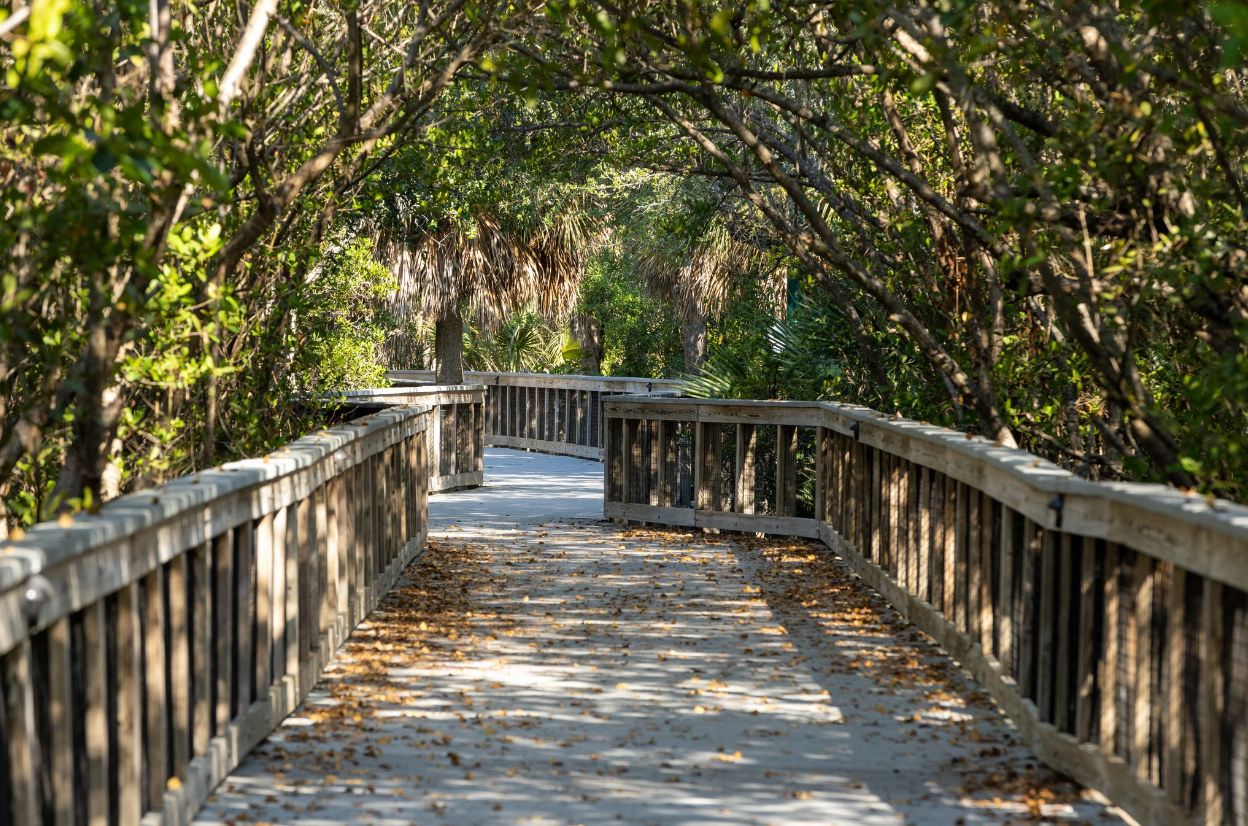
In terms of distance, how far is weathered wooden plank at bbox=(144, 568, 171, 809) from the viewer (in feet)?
12.3

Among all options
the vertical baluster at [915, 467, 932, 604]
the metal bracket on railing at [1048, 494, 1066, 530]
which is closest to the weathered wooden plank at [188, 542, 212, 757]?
the metal bracket on railing at [1048, 494, 1066, 530]

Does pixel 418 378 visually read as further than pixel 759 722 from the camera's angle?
Yes

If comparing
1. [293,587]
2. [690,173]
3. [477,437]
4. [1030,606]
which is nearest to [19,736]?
[293,587]

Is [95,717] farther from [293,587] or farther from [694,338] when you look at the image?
[694,338]

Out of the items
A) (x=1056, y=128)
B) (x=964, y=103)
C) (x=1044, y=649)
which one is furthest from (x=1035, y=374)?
(x=1044, y=649)

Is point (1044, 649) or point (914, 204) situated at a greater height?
point (914, 204)

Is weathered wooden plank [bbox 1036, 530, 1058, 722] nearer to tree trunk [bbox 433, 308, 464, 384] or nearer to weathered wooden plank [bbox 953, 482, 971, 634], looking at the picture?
weathered wooden plank [bbox 953, 482, 971, 634]

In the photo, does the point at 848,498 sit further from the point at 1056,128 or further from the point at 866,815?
the point at 866,815

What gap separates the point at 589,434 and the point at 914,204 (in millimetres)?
10006

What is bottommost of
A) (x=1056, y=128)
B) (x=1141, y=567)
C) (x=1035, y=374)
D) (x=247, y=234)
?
(x=1141, y=567)

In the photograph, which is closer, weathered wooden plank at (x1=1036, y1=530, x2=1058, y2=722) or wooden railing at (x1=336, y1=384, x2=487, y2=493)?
weathered wooden plank at (x1=1036, y1=530, x2=1058, y2=722)

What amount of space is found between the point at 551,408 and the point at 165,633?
15.7 meters

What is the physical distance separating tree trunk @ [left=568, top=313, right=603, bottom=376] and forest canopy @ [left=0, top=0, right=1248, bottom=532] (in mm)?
20377

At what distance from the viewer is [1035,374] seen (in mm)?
7738
